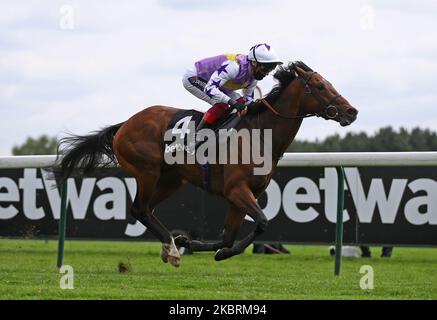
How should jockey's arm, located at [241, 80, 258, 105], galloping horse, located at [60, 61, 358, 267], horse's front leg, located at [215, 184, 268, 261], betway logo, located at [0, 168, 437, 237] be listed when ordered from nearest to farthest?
horse's front leg, located at [215, 184, 268, 261], galloping horse, located at [60, 61, 358, 267], jockey's arm, located at [241, 80, 258, 105], betway logo, located at [0, 168, 437, 237]

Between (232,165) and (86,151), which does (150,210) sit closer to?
(86,151)

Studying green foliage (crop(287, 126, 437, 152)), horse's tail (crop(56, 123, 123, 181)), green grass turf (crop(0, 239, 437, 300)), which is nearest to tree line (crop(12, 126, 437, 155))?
green foliage (crop(287, 126, 437, 152))

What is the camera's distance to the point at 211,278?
8562mm

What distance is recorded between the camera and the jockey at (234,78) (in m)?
7.60

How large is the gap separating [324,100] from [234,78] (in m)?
0.77

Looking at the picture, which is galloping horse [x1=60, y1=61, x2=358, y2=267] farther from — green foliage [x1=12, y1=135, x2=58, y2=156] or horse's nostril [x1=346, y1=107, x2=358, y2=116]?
green foliage [x1=12, y1=135, x2=58, y2=156]

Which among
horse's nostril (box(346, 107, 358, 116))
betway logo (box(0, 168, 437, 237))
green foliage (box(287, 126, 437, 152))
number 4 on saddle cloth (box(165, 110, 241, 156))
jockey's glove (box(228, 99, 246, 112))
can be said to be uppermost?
jockey's glove (box(228, 99, 246, 112))

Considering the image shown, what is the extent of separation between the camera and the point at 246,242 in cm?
733

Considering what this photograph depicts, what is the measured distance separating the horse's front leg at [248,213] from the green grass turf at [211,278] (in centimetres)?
30

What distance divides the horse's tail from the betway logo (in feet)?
4.23

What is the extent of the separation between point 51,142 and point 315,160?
5473 cm

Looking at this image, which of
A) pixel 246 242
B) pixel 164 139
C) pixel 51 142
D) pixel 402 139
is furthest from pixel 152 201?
pixel 51 142

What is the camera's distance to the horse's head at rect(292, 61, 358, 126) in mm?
7547

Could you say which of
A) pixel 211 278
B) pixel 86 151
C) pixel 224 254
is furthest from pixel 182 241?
pixel 86 151
